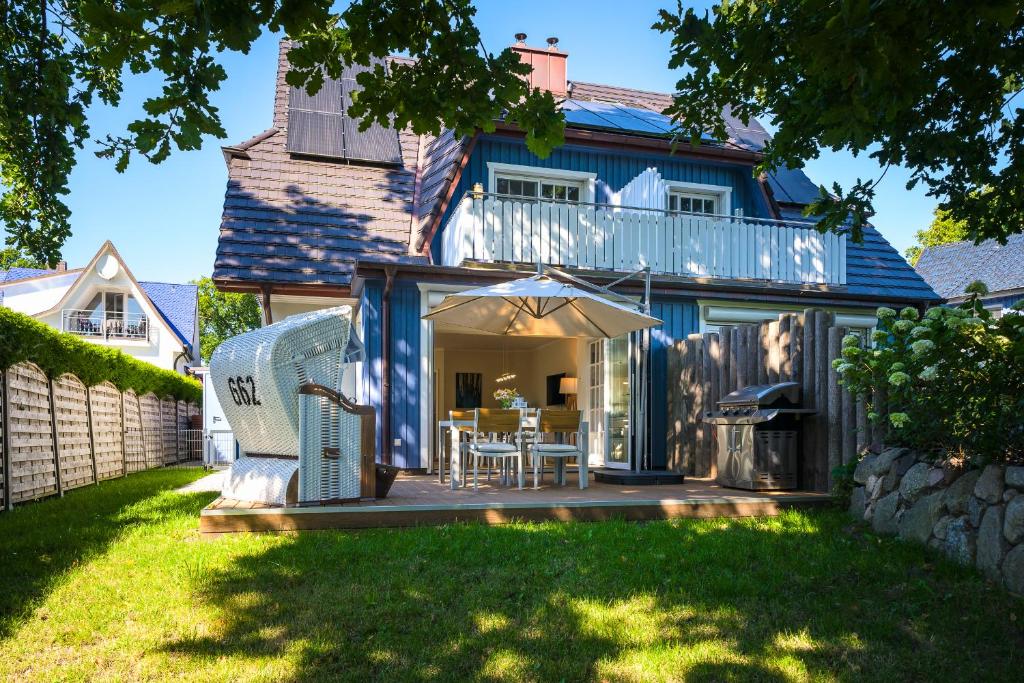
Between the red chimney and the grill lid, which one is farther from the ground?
the red chimney

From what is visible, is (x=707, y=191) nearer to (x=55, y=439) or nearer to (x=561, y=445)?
(x=561, y=445)

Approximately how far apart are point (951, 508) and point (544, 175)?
26.8 feet

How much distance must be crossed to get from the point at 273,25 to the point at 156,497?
6.57 meters

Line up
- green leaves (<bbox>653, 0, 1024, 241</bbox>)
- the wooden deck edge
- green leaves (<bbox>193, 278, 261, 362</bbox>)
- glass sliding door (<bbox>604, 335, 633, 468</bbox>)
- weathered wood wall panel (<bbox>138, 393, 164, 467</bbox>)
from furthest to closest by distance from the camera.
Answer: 1. green leaves (<bbox>193, 278, 261, 362</bbox>)
2. weathered wood wall panel (<bbox>138, 393, 164, 467</bbox>)
3. glass sliding door (<bbox>604, 335, 633, 468</bbox>)
4. the wooden deck edge
5. green leaves (<bbox>653, 0, 1024, 241</bbox>)

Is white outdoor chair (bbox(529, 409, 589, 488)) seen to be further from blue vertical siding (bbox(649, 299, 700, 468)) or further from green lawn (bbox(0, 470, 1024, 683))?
blue vertical siding (bbox(649, 299, 700, 468))

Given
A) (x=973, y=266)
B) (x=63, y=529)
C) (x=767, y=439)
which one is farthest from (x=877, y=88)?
(x=973, y=266)

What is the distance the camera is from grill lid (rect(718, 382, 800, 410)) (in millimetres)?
7383

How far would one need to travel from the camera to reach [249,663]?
3346 mm

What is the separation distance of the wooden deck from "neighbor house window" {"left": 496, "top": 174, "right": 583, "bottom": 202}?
5600 millimetres

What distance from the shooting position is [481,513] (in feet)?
20.3

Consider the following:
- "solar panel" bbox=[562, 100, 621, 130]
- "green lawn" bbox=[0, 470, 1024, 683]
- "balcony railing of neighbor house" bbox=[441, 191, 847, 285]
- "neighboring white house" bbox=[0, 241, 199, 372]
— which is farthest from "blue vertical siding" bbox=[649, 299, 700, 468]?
"neighboring white house" bbox=[0, 241, 199, 372]

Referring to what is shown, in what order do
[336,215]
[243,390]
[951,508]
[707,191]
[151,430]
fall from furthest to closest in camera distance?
[151,430] < [707,191] < [336,215] < [243,390] < [951,508]

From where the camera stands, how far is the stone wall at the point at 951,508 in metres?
4.46

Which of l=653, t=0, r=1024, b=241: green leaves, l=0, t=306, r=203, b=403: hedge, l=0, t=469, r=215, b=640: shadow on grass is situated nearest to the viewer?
l=653, t=0, r=1024, b=241: green leaves
